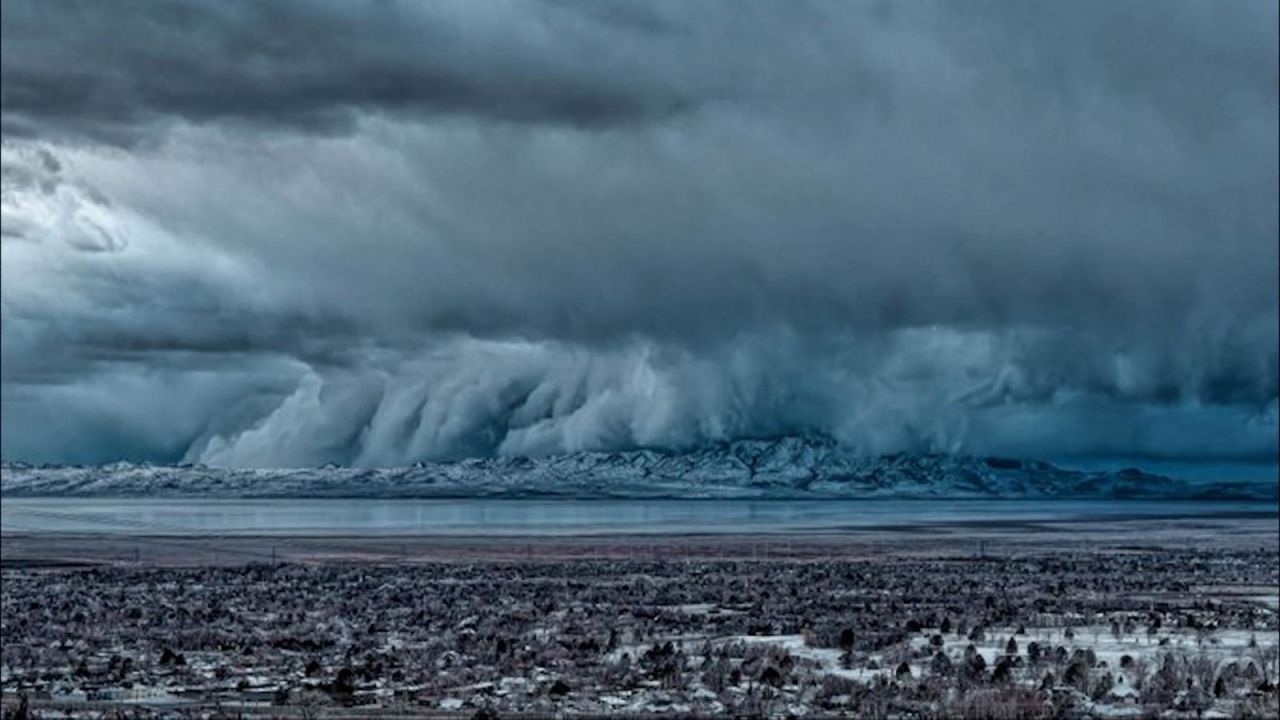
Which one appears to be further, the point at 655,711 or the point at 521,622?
the point at 521,622

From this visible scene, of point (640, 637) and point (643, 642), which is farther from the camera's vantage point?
point (640, 637)

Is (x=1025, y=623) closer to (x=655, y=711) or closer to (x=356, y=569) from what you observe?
(x=655, y=711)

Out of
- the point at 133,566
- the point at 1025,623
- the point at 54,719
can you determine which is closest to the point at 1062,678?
the point at 1025,623

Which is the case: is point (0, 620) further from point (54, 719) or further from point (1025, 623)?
point (1025, 623)

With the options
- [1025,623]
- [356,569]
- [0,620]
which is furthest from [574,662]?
[356,569]

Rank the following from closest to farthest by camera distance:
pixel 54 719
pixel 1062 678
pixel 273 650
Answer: pixel 54 719 → pixel 1062 678 → pixel 273 650

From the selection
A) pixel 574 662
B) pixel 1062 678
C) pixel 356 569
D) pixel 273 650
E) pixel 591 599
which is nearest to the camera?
pixel 1062 678
